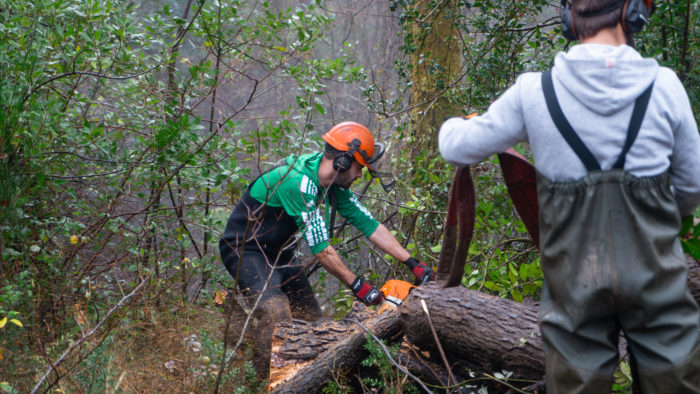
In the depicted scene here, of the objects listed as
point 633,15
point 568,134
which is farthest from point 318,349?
point 633,15

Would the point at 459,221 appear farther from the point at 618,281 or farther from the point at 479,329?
the point at 479,329

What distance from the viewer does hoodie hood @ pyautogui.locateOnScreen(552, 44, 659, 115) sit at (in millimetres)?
1859

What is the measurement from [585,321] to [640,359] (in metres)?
0.24

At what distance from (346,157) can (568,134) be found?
105 inches

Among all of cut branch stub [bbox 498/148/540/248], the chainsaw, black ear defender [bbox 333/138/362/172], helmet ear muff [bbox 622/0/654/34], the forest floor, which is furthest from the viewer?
black ear defender [bbox 333/138/362/172]

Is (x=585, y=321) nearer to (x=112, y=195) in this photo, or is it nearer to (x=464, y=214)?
(x=464, y=214)

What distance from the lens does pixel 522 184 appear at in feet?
7.84

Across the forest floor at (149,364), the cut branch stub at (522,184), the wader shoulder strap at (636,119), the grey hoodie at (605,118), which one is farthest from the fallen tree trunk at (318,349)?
the wader shoulder strap at (636,119)

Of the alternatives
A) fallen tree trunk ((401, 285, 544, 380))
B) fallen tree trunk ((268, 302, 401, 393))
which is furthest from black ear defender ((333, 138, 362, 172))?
fallen tree trunk ((401, 285, 544, 380))

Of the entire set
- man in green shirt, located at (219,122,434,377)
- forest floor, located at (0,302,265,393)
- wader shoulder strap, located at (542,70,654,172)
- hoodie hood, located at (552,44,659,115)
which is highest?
hoodie hood, located at (552,44,659,115)

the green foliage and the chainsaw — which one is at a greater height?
the chainsaw

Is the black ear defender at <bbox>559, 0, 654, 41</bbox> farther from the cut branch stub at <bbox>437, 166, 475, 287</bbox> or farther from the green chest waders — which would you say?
the cut branch stub at <bbox>437, 166, 475, 287</bbox>

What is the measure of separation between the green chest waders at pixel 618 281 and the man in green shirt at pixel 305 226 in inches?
91.3

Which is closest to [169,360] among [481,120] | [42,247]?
[42,247]
